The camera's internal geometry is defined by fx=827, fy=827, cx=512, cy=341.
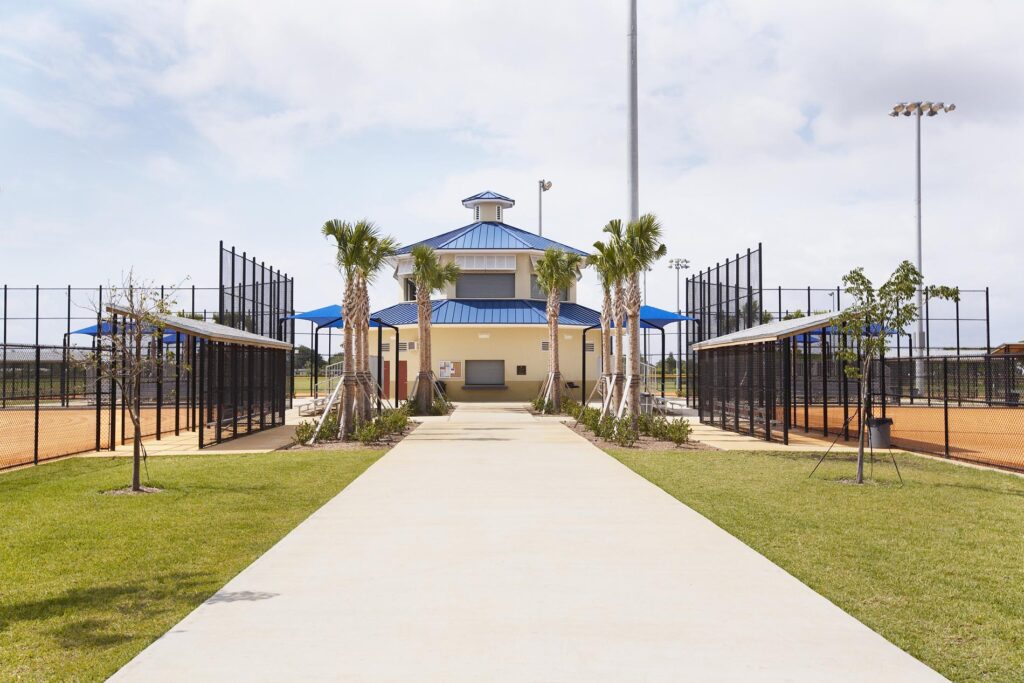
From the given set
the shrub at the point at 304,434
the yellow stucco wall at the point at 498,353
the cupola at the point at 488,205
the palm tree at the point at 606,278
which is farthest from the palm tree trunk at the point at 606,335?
the cupola at the point at 488,205

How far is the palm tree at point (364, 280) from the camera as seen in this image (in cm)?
2091

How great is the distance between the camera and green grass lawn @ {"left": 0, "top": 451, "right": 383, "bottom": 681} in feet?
17.8

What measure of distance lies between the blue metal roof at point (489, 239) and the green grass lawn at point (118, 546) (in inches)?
1139

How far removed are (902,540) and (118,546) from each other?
8.04m

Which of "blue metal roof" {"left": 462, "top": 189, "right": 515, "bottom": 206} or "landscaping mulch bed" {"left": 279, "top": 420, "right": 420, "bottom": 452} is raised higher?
"blue metal roof" {"left": 462, "top": 189, "right": 515, "bottom": 206}

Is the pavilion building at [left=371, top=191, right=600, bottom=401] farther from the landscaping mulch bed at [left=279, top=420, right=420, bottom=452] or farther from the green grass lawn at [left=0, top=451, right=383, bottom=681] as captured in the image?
the green grass lawn at [left=0, top=451, right=383, bottom=681]

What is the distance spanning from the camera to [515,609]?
20.1 ft

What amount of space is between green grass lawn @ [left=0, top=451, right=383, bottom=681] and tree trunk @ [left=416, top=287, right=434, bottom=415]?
49.5 feet

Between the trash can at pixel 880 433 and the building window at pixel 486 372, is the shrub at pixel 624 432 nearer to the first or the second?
the trash can at pixel 880 433

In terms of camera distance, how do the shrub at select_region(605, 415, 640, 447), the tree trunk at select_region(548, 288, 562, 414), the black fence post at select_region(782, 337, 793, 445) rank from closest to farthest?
1. the black fence post at select_region(782, 337, 793, 445)
2. the shrub at select_region(605, 415, 640, 447)
3. the tree trunk at select_region(548, 288, 562, 414)

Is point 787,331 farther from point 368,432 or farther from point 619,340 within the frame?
point 368,432

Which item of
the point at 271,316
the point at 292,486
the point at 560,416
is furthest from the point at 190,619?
the point at 271,316

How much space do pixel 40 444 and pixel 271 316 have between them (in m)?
14.2

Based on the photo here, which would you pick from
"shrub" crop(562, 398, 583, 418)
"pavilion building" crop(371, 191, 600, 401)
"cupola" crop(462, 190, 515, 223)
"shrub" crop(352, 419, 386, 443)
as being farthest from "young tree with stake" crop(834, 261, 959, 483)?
"cupola" crop(462, 190, 515, 223)
